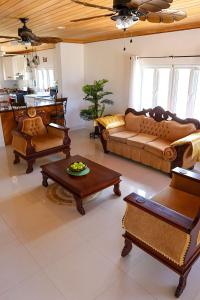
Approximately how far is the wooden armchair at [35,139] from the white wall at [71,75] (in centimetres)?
214

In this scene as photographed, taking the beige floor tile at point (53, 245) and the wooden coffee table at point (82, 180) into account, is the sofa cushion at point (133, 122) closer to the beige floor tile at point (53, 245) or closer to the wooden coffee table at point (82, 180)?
the wooden coffee table at point (82, 180)

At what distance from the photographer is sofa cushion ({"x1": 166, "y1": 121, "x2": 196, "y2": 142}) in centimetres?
403

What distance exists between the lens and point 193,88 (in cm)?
441

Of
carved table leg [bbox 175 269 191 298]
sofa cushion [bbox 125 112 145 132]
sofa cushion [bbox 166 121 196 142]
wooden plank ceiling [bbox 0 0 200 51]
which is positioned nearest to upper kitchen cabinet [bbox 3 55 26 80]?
wooden plank ceiling [bbox 0 0 200 51]

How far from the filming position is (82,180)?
3.08 meters

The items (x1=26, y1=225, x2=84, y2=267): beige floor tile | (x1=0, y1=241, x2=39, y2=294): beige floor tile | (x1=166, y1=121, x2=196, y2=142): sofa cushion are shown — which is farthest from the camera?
(x1=166, y1=121, x2=196, y2=142): sofa cushion

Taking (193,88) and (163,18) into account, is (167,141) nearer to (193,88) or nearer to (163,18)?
(193,88)

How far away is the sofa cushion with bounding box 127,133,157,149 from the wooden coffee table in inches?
45.6

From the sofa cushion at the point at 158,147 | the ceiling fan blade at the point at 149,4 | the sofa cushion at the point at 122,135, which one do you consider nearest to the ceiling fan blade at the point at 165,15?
the ceiling fan blade at the point at 149,4

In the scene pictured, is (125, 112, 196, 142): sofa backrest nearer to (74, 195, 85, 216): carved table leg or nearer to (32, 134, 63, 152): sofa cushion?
(32, 134, 63, 152): sofa cushion

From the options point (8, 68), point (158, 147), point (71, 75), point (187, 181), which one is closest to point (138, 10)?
point (187, 181)

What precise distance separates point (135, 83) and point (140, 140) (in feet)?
5.47

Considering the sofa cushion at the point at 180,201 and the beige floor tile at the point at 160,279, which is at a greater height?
the sofa cushion at the point at 180,201

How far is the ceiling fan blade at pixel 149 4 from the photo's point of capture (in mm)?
1871
